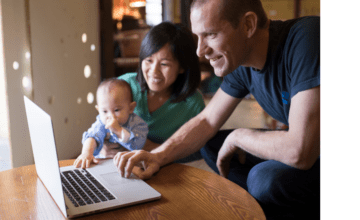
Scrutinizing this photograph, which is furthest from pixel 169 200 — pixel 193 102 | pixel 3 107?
pixel 3 107

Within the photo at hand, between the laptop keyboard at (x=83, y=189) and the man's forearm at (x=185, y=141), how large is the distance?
0.25 metres

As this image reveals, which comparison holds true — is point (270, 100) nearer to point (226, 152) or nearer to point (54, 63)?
point (226, 152)

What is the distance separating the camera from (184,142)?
47.1 inches

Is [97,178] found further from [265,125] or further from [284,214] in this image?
[265,125]

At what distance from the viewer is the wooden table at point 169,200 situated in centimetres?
70

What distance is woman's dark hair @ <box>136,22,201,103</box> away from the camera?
58.6 inches

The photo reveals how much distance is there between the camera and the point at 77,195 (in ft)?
2.52

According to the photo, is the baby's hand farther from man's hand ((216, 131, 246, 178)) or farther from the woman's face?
the woman's face

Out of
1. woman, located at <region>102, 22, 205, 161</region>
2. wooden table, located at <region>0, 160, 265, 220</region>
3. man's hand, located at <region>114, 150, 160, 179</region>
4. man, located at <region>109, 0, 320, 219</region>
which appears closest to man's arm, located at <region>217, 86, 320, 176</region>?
man, located at <region>109, 0, 320, 219</region>

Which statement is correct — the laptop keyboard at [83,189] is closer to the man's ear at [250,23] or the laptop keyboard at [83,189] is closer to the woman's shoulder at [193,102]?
the man's ear at [250,23]

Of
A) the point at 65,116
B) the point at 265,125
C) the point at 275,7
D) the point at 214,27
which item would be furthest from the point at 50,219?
the point at 275,7

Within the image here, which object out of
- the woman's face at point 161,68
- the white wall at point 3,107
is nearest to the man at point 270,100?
the woman's face at point 161,68

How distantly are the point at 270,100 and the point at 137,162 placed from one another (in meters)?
0.62

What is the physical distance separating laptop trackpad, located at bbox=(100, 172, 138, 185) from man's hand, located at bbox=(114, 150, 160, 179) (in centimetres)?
1
